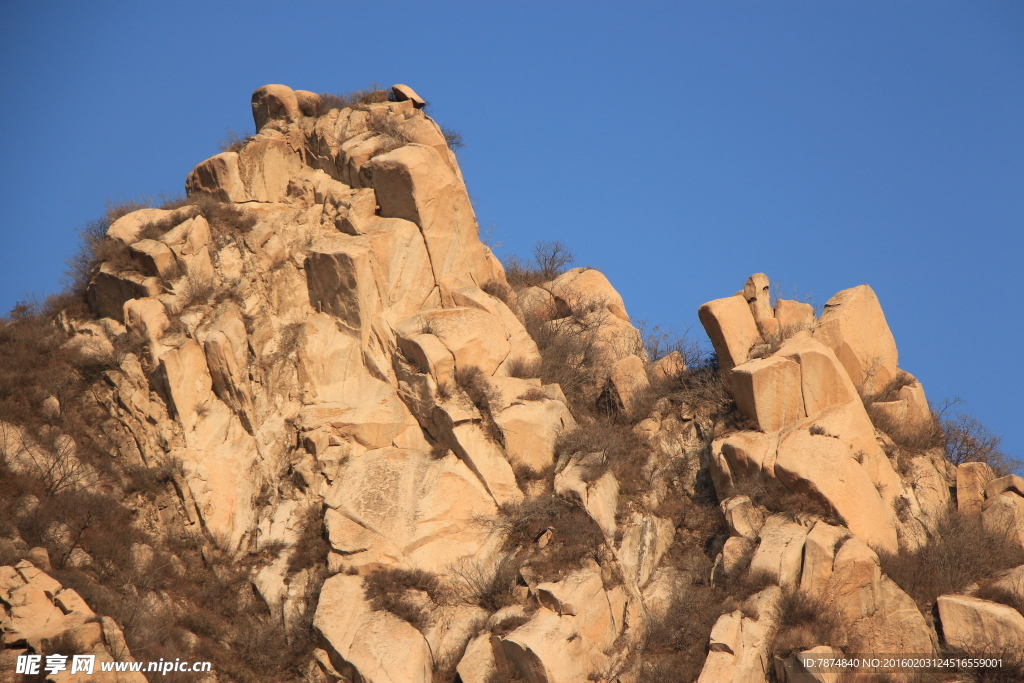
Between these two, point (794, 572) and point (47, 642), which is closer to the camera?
point (47, 642)

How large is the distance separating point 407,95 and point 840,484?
18.2 metres

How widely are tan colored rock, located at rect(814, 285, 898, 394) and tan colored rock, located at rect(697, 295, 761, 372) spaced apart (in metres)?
1.76

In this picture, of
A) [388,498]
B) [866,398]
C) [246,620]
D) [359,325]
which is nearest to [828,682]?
[866,398]

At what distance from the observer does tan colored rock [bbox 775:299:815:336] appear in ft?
80.3

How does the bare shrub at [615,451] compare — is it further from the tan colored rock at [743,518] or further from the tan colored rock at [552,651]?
the tan colored rock at [552,651]

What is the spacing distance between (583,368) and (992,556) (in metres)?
11.1

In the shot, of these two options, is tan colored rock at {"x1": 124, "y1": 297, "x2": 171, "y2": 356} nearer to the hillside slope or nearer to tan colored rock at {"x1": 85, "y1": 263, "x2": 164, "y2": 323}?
the hillside slope

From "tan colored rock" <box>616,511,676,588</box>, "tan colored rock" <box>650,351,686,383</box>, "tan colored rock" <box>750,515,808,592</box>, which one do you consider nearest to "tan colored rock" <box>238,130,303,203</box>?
"tan colored rock" <box>650,351,686,383</box>

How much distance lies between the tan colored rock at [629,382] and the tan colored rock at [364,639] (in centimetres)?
885

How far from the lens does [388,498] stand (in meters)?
21.3

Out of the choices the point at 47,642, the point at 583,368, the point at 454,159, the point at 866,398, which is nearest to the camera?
the point at 47,642

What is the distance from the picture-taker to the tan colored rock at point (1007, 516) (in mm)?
20625

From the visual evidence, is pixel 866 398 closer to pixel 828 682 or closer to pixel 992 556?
pixel 992 556

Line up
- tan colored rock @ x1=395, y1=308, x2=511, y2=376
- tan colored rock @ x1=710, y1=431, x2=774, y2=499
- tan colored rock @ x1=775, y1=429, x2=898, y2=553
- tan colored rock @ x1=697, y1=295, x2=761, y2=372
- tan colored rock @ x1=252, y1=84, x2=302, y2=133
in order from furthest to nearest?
tan colored rock @ x1=252, y1=84, x2=302, y2=133 → tan colored rock @ x1=697, y1=295, x2=761, y2=372 → tan colored rock @ x1=395, y1=308, x2=511, y2=376 → tan colored rock @ x1=710, y1=431, x2=774, y2=499 → tan colored rock @ x1=775, y1=429, x2=898, y2=553
